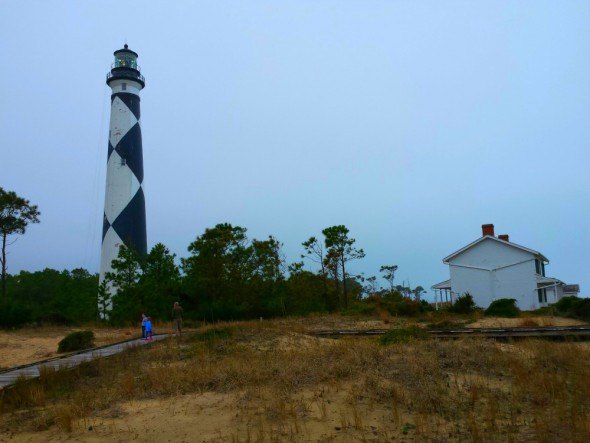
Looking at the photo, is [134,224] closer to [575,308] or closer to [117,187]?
[117,187]

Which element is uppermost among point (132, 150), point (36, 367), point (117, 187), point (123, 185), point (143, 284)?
point (132, 150)

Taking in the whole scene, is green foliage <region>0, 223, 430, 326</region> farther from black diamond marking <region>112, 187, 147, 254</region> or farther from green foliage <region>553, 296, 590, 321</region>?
green foliage <region>553, 296, 590, 321</region>

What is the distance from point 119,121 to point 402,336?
25.9m

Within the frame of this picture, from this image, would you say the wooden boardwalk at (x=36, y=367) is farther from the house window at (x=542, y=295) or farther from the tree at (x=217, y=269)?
the house window at (x=542, y=295)

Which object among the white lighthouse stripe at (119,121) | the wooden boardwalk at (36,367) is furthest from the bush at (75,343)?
the white lighthouse stripe at (119,121)

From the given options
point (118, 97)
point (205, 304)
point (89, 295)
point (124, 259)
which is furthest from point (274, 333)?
point (89, 295)

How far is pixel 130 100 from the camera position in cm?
3509

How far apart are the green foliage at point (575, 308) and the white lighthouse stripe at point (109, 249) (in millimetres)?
26040

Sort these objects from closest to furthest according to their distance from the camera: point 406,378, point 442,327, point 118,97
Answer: point 406,378 < point 442,327 < point 118,97

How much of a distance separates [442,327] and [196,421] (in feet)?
51.7

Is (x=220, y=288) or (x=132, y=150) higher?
(x=132, y=150)

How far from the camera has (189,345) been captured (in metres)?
16.8

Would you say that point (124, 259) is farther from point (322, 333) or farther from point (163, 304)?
point (322, 333)

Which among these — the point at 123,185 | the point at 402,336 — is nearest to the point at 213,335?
the point at 402,336
